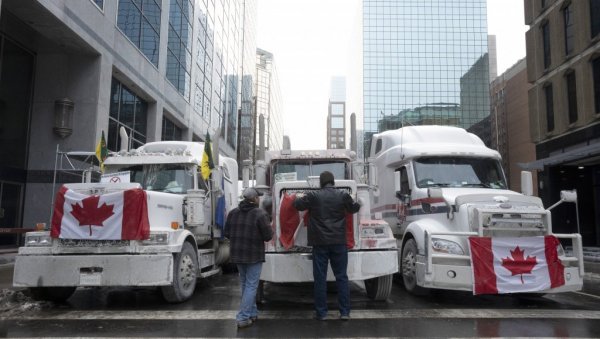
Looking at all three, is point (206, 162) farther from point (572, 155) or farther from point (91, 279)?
point (572, 155)

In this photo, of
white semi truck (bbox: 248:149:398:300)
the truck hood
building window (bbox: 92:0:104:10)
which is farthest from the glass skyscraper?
white semi truck (bbox: 248:149:398:300)

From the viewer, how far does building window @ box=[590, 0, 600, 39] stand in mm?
21781

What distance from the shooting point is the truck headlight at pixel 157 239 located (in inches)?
273

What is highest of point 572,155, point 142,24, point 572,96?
point 142,24

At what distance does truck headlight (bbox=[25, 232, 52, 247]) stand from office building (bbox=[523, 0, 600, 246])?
2026 cm

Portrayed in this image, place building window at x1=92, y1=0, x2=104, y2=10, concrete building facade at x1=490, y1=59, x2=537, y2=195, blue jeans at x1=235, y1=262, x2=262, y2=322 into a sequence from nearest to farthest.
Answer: blue jeans at x1=235, y1=262, x2=262, y2=322
building window at x1=92, y1=0, x2=104, y2=10
concrete building facade at x1=490, y1=59, x2=537, y2=195

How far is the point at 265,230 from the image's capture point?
605cm

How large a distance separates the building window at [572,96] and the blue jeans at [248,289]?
22931 mm

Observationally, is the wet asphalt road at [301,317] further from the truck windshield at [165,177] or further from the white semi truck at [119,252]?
the truck windshield at [165,177]

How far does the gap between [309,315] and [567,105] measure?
75.8ft

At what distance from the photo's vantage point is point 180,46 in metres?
27.6

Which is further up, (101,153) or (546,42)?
(546,42)

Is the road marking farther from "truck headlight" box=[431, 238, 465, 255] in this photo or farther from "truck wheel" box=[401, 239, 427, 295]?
Answer: "truck wheel" box=[401, 239, 427, 295]

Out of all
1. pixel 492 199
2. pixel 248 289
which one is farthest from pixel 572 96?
pixel 248 289
